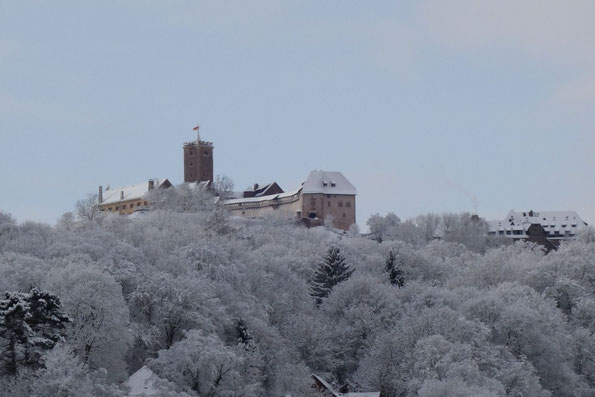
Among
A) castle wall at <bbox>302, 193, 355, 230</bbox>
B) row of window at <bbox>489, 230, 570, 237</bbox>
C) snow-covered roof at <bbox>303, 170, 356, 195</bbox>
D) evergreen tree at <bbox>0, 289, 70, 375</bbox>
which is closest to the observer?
evergreen tree at <bbox>0, 289, 70, 375</bbox>

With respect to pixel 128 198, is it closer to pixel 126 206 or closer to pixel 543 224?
pixel 126 206

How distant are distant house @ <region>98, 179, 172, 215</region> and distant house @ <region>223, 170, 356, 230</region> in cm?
1072

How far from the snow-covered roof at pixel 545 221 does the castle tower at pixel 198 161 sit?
1655 inches

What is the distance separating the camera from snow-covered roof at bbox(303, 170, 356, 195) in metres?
155

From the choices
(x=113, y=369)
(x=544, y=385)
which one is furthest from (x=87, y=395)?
(x=544, y=385)

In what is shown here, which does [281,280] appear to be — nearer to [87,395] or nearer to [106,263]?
[106,263]

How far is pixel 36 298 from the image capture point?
4944 cm

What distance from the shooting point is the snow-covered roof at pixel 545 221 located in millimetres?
165375

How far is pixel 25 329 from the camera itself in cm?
4862

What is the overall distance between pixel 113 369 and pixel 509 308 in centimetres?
2752

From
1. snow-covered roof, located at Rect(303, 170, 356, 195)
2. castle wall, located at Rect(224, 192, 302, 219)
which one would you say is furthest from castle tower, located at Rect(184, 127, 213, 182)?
snow-covered roof, located at Rect(303, 170, 356, 195)

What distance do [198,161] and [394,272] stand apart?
8527 centimetres

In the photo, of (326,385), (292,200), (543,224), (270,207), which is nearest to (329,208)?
(292,200)

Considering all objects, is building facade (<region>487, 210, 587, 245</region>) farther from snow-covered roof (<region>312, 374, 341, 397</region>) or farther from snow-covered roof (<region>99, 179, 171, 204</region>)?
snow-covered roof (<region>312, 374, 341, 397</region>)
